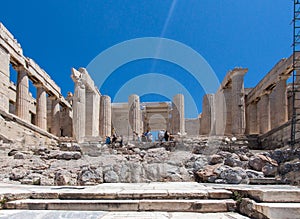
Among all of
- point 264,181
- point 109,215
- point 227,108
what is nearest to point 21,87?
point 227,108

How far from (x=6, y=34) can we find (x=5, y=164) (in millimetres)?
12639

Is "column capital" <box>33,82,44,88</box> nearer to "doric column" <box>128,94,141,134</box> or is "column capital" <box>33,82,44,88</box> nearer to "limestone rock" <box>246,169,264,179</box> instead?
"doric column" <box>128,94,141,134</box>

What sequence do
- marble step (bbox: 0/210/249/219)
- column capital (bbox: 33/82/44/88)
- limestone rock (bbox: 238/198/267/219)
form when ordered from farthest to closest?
column capital (bbox: 33/82/44/88)
marble step (bbox: 0/210/249/219)
limestone rock (bbox: 238/198/267/219)

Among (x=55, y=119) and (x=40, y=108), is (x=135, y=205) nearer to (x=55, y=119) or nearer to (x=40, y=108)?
(x=40, y=108)

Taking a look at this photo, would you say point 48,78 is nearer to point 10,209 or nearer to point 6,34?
point 6,34

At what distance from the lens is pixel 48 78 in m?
26.0

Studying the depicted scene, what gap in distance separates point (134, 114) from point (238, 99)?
11126 mm

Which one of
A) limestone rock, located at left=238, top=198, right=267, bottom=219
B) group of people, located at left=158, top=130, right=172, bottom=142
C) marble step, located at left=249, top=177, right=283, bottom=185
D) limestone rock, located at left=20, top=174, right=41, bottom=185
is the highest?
group of people, located at left=158, top=130, right=172, bottom=142

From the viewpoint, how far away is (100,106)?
28.5 metres

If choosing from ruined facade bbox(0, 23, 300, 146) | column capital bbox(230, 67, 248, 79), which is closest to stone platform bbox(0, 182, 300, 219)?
ruined facade bbox(0, 23, 300, 146)

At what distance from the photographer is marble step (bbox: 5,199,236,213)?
4.32m

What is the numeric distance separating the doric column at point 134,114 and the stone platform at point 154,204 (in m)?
23.8

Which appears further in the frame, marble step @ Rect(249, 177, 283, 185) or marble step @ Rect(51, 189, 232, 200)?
marble step @ Rect(249, 177, 283, 185)

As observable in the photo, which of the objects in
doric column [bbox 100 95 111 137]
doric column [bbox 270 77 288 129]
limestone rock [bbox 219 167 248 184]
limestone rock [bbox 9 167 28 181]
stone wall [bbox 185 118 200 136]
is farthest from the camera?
stone wall [bbox 185 118 200 136]
